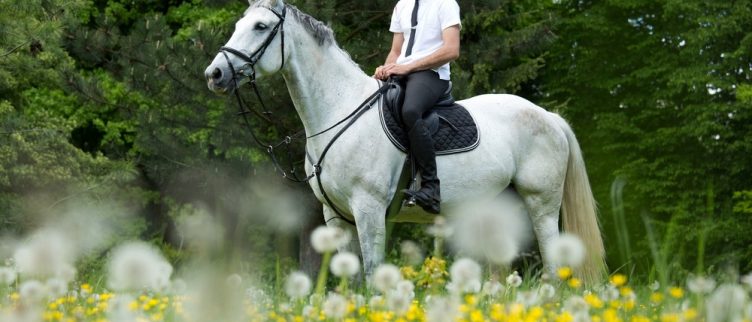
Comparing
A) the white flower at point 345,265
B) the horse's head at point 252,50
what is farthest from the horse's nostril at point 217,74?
the white flower at point 345,265

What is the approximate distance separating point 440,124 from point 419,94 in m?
0.40

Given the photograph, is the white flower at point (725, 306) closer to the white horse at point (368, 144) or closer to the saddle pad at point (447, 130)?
the white horse at point (368, 144)

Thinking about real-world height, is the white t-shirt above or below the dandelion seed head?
below

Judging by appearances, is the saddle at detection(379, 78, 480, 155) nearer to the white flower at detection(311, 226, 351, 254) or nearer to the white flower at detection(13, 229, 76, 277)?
the white flower at detection(311, 226, 351, 254)

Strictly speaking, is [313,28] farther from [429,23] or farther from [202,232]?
[202,232]

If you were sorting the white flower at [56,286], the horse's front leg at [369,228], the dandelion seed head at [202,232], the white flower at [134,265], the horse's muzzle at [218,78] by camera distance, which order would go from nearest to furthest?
the dandelion seed head at [202,232] < the white flower at [134,265] < the white flower at [56,286] < the horse's muzzle at [218,78] < the horse's front leg at [369,228]

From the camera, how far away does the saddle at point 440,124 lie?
7039mm

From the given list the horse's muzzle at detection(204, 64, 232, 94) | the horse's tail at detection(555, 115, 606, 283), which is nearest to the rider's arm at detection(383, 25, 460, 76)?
the horse's muzzle at detection(204, 64, 232, 94)

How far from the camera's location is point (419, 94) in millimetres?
6949

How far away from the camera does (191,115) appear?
51.0ft

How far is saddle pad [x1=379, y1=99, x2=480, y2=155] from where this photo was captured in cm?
703

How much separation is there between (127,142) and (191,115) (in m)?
7.93

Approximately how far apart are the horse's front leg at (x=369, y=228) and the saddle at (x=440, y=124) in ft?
1.73

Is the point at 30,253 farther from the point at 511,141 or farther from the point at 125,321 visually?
the point at 511,141
